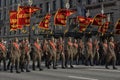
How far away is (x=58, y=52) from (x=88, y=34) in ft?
67.6

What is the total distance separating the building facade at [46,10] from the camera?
144 feet

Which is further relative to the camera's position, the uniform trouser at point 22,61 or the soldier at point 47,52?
the soldier at point 47,52

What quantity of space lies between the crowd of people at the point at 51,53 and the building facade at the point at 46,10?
57.0 ft

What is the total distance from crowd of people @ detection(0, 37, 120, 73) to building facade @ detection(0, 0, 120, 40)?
17.4 meters

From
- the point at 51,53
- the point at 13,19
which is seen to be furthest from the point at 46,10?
the point at 51,53

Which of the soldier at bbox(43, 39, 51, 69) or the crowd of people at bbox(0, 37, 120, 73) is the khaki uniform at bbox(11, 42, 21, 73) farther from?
the soldier at bbox(43, 39, 51, 69)

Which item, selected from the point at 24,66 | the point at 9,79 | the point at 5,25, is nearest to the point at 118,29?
the point at 24,66

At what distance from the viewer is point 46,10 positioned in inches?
2334

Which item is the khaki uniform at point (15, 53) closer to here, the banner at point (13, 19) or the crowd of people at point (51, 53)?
the crowd of people at point (51, 53)

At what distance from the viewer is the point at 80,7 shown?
46000 millimetres

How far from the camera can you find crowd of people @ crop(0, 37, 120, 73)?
20062mm

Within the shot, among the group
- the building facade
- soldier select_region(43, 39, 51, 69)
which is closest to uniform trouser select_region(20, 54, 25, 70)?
soldier select_region(43, 39, 51, 69)

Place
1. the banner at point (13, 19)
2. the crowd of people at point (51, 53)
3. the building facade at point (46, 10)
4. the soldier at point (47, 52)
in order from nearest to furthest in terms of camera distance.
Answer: the crowd of people at point (51, 53), the soldier at point (47, 52), the banner at point (13, 19), the building facade at point (46, 10)

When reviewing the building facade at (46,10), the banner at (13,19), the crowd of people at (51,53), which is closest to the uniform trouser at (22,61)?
the crowd of people at (51,53)
